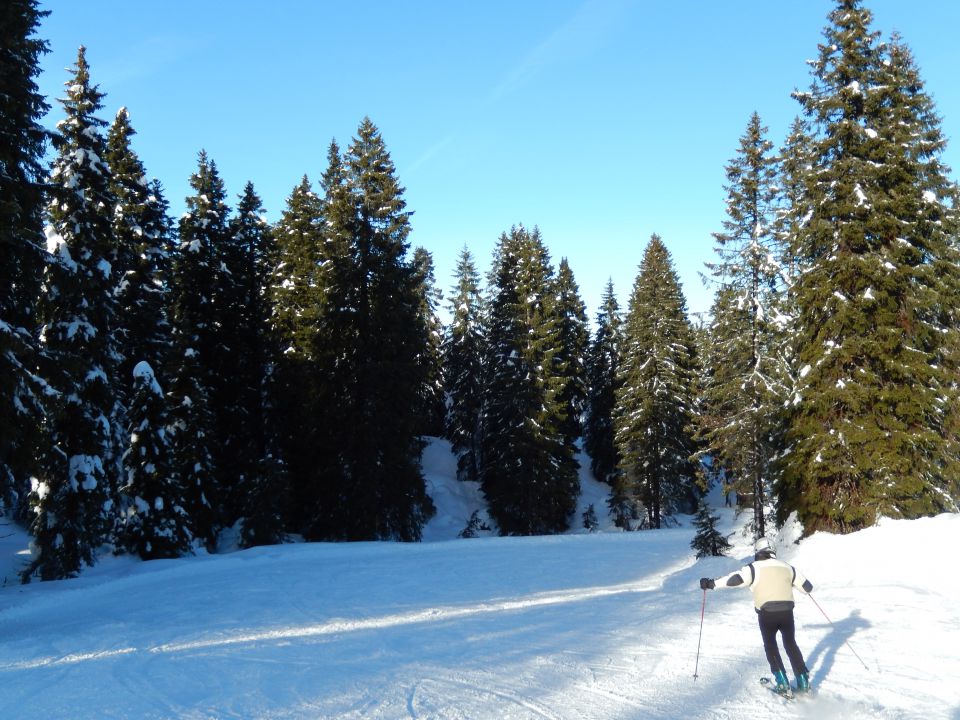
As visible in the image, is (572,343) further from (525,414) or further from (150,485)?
(150,485)

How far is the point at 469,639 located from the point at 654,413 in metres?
29.2

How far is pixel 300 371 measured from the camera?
2873cm

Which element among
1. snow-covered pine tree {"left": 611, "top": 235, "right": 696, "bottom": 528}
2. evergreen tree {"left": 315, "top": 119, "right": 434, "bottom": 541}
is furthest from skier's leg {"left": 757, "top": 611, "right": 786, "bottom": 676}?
snow-covered pine tree {"left": 611, "top": 235, "right": 696, "bottom": 528}

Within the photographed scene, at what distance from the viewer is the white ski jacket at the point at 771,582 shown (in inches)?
311

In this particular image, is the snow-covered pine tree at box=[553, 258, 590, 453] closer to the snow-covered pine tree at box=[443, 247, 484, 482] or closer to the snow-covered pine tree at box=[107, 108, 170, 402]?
the snow-covered pine tree at box=[443, 247, 484, 482]

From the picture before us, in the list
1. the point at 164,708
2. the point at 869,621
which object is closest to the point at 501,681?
the point at 164,708

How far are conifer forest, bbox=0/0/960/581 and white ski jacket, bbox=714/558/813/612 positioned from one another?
1065cm

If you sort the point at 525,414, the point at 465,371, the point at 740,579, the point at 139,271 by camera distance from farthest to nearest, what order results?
1. the point at 465,371
2. the point at 525,414
3. the point at 139,271
4. the point at 740,579

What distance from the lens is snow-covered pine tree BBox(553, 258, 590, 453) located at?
48438mm

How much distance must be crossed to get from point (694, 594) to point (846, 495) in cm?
582

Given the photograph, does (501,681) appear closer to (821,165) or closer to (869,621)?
(869,621)

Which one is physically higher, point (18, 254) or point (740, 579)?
point (18, 254)

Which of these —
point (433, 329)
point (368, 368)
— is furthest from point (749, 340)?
point (433, 329)

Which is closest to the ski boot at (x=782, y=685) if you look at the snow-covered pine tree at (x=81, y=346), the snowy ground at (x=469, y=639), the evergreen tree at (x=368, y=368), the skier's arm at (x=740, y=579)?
the snowy ground at (x=469, y=639)
